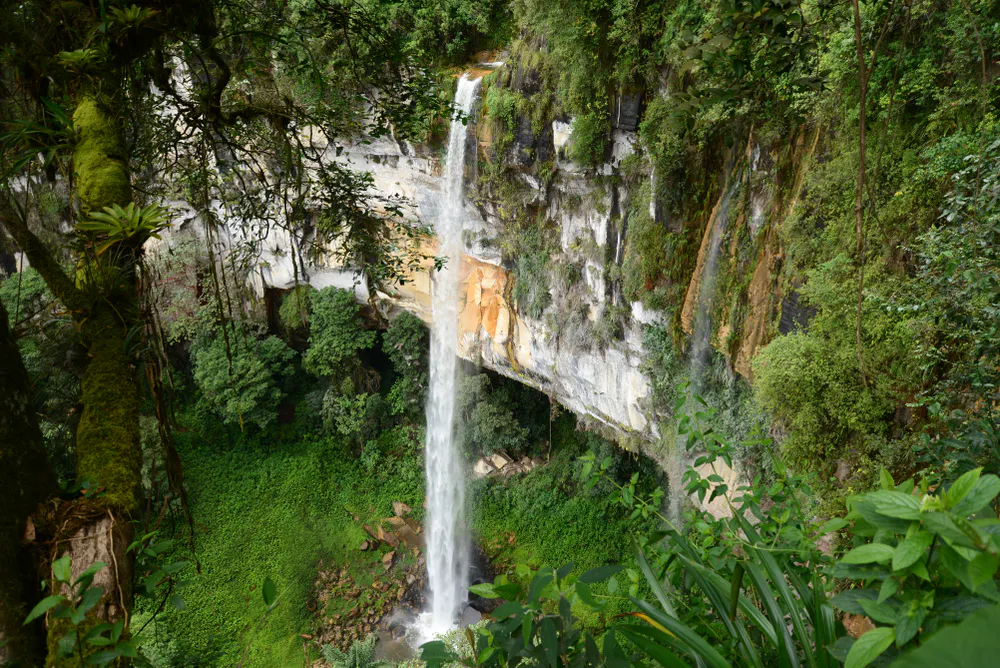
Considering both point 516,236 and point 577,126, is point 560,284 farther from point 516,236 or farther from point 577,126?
point 577,126

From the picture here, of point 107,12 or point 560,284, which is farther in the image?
point 560,284

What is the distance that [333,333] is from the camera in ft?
31.1

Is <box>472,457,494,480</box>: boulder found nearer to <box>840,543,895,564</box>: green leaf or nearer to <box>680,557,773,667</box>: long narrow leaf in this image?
<box>680,557,773,667</box>: long narrow leaf

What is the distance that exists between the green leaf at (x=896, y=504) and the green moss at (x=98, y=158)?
148 cm

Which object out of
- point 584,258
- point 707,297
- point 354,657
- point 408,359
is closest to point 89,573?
point 707,297

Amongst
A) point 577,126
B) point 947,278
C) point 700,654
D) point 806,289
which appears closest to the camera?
point 700,654

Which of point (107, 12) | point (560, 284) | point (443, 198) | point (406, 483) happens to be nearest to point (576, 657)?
point (107, 12)

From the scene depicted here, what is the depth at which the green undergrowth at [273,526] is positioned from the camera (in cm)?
765

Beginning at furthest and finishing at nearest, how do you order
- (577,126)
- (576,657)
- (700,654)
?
(577,126), (700,654), (576,657)

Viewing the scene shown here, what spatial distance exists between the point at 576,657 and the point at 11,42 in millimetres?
2018

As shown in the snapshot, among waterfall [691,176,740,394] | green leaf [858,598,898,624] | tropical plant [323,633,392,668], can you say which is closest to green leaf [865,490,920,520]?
green leaf [858,598,898,624]

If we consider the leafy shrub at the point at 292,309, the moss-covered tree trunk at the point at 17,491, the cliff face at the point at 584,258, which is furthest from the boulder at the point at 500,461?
the moss-covered tree trunk at the point at 17,491

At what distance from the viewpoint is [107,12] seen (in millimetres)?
1496

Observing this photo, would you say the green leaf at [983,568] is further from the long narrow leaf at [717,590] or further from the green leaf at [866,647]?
the long narrow leaf at [717,590]
